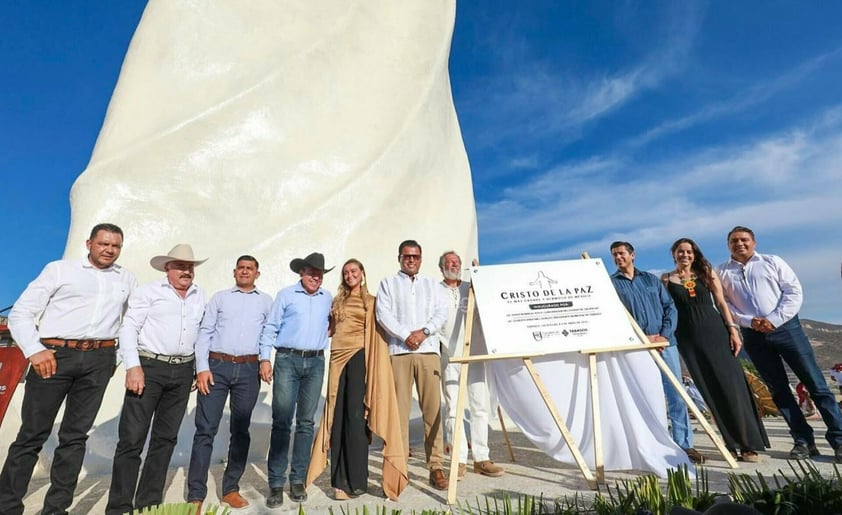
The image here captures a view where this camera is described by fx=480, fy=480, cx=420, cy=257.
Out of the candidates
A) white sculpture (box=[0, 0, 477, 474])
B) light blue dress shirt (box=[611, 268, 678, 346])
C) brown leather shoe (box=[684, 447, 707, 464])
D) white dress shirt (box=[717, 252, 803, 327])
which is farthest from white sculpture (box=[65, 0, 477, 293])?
brown leather shoe (box=[684, 447, 707, 464])

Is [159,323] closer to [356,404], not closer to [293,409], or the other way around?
[293,409]

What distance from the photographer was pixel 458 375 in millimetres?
4578

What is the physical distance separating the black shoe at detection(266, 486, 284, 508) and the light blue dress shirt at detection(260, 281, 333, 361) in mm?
992

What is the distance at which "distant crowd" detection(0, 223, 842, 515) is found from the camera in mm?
3260

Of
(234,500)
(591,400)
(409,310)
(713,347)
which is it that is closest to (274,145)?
(409,310)

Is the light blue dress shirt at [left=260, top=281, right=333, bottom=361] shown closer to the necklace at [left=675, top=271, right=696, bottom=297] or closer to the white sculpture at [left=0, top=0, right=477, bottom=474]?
the white sculpture at [left=0, top=0, right=477, bottom=474]

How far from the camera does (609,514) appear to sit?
2332 millimetres

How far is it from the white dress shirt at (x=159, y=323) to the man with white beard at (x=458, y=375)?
2.13 metres

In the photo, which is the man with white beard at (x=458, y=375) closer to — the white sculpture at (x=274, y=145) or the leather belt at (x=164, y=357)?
the leather belt at (x=164, y=357)

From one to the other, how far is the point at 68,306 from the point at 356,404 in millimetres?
2180

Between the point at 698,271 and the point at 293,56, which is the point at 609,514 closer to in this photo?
the point at 698,271

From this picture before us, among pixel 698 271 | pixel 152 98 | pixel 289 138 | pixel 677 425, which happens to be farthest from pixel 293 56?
pixel 677 425

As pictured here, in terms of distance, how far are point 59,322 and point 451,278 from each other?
3.09 metres

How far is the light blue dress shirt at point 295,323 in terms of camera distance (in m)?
3.84
